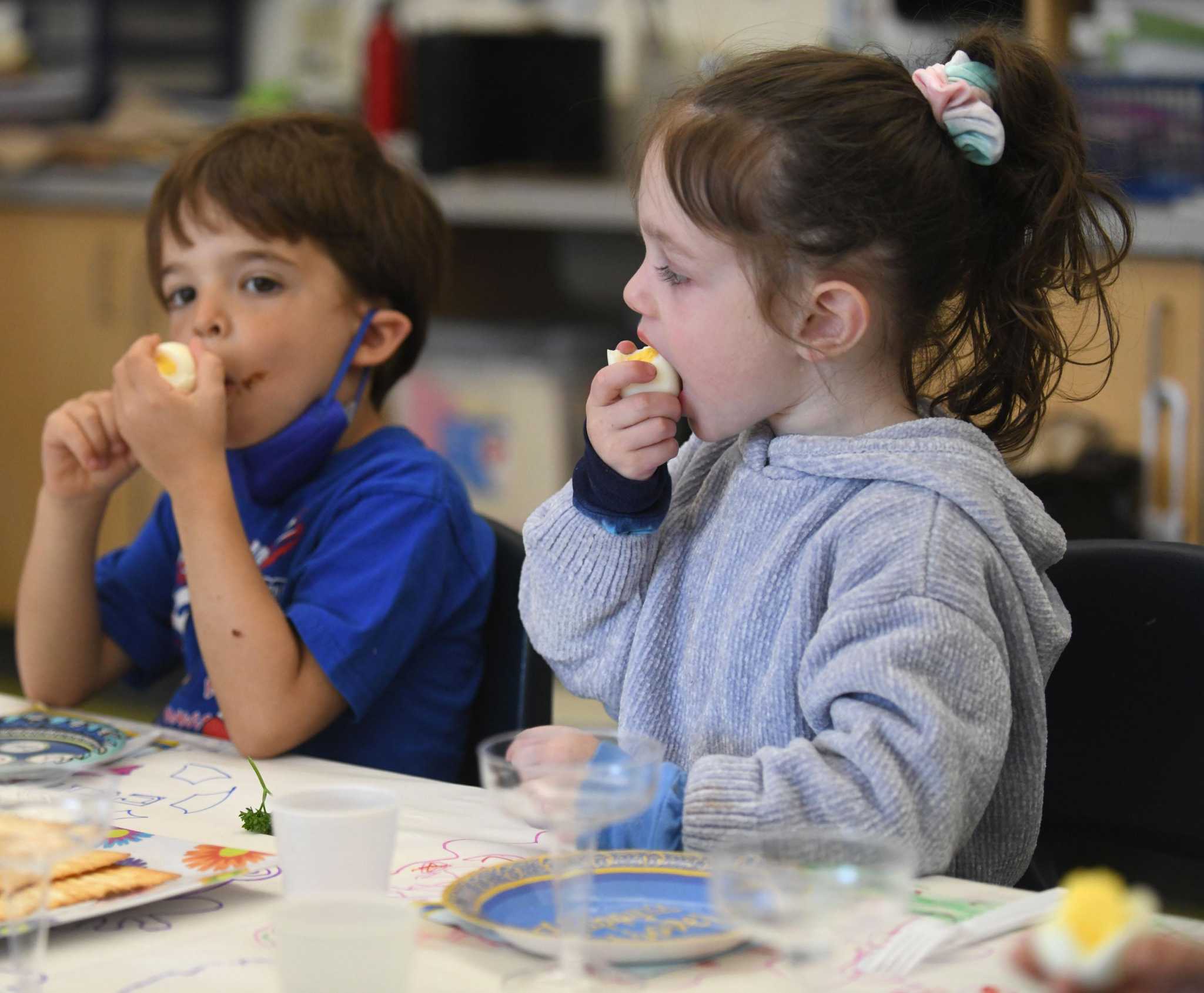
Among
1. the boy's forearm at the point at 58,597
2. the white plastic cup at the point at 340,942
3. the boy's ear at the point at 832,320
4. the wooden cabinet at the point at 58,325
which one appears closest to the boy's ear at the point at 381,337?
the boy's forearm at the point at 58,597

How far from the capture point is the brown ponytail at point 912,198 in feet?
3.48

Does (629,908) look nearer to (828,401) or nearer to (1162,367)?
(828,401)

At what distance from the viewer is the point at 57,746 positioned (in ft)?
3.75

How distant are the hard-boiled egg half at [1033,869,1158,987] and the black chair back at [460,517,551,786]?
0.80 m

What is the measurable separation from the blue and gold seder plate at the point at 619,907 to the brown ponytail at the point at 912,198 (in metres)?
0.41

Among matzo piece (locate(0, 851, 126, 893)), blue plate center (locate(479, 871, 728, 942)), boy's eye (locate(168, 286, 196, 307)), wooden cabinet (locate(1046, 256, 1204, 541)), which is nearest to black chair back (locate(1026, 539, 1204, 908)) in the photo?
blue plate center (locate(479, 871, 728, 942))

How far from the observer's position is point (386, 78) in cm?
342

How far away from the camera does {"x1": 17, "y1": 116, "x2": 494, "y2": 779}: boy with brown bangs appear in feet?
4.18

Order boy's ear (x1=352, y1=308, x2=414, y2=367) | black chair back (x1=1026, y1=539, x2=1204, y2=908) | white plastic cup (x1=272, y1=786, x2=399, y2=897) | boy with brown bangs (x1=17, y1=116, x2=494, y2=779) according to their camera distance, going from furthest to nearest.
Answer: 1. boy's ear (x1=352, y1=308, x2=414, y2=367)
2. boy with brown bangs (x1=17, y1=116, x2=494, y2=779)
3. black chair back (x1=1026, y1=539, x2=1204, y2=908)
4. white plastic cup (x1=272, y1=786, x2=399, y2=897)

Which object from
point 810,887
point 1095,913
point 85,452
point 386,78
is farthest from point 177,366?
point 386,78

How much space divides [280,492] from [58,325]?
7.35 ft

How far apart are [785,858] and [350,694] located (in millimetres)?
650

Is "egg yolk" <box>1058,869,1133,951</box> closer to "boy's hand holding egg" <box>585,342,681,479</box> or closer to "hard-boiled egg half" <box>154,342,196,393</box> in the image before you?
"boy's hand holding egg" <box>585,342,681,479</box>

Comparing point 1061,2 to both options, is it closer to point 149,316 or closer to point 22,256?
point 149,316
